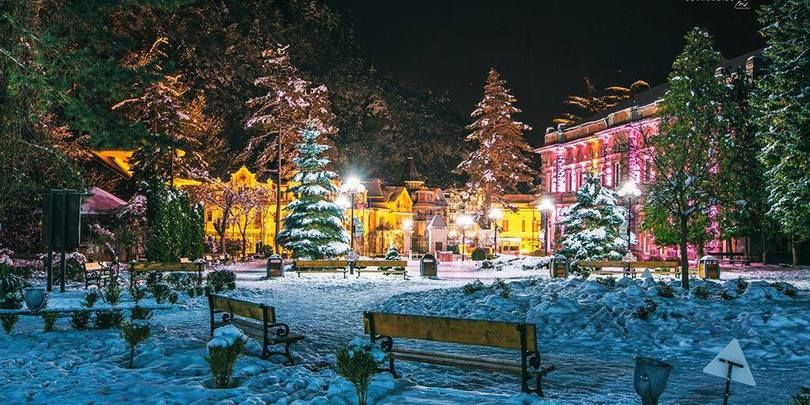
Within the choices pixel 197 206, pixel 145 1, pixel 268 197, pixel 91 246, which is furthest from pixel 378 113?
pixel 145 1

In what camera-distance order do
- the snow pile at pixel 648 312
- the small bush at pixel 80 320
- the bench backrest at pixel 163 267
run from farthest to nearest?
the bench backrest at pixel 163 267 < the small bush at pixel 80 320 < the snow pile at pixel 648 312

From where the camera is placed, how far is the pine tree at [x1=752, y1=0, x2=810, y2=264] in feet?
96.7

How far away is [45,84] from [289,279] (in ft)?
46.4

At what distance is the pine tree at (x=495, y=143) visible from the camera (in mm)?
61750

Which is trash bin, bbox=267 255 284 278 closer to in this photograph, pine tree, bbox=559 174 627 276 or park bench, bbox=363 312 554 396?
pine tree, bbox=559 174 627 276

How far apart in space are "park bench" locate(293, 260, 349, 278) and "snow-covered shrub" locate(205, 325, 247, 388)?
802 inches

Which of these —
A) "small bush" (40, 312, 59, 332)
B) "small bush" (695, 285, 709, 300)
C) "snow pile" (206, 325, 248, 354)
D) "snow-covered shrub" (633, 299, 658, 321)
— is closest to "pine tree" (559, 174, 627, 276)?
"small bush" (695, 285, 709, 300)

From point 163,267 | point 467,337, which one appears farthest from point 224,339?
point 163,267

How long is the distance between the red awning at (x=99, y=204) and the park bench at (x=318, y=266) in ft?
24.4

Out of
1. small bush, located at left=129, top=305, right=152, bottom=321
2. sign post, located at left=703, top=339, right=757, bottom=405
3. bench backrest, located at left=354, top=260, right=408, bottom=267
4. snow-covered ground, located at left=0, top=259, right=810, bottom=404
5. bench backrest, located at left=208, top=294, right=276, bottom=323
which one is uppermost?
bench backrest, located at left=354, top=260, right=408, bottom=267

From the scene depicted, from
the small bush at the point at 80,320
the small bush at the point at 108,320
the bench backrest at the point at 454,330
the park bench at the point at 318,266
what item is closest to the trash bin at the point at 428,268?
the park bench at the point at 318,266

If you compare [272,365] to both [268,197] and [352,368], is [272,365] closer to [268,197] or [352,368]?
[352,368]

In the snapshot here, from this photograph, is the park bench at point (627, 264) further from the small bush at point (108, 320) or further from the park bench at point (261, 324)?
the small bush at point (108, 320)

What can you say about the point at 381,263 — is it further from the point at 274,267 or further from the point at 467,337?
the point at 467,337
